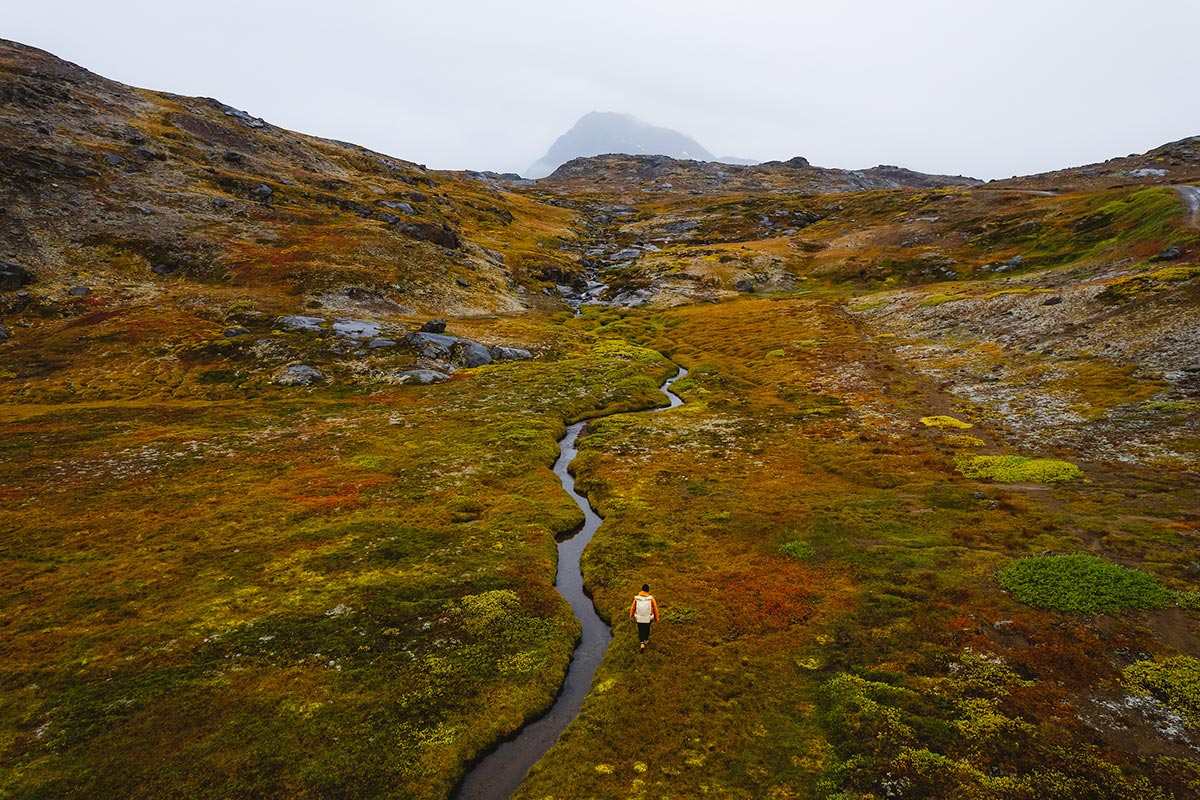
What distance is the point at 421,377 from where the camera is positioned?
2398 inches

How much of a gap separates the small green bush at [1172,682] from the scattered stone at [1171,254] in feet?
229

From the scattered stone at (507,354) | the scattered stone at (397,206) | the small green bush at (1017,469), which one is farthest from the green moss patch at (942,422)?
the scattered stone at (397,206)

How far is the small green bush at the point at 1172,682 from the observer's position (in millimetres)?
16141

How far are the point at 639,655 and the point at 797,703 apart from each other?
6.46 metres

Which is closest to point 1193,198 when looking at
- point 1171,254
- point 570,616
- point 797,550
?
point 1171,254

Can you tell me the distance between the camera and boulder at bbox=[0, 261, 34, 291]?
6175cm

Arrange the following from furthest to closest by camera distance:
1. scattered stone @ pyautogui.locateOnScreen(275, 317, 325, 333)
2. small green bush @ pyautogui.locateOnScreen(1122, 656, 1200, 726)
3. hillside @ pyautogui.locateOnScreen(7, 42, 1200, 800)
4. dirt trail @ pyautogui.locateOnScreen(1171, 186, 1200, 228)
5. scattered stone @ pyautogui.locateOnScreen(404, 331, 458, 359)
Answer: dirt trail @ pyautogui.locateOnScreen(1171, 186, 1200, 228) → scattered stone @ pyautogui.locateOnScreen(404, 331, 458, 359) → scattered stone @ pyautogui.locateOnScreen(275, 317, 325, 333) → hillside @ pyautogui.locateOnScreen(7, 42, 1200, 800) → small green bush @ pyautogui.locateOnScreen(1122, 656, 1200, 726)

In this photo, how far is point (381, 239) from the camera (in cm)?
9925

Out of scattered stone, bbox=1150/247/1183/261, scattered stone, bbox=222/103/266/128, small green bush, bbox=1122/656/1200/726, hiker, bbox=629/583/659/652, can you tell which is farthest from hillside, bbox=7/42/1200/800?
scattered stone, bbox=222/103/266/128

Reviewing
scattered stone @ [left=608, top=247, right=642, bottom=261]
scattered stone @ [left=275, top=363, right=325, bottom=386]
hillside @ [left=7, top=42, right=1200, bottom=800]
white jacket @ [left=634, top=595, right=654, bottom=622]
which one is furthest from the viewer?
scattered stone @ [left=608, top=247, right=642, bottom=261]

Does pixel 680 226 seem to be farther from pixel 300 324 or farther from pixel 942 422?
pixel 942 422

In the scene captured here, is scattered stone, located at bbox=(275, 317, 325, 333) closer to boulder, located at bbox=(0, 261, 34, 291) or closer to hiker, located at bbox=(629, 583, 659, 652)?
boulder, located at bbox=(0, 261, 34, 291)

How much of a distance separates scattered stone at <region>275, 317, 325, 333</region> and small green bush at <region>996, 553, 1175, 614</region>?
71.4 meters

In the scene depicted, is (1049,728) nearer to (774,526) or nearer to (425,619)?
(774,526)
